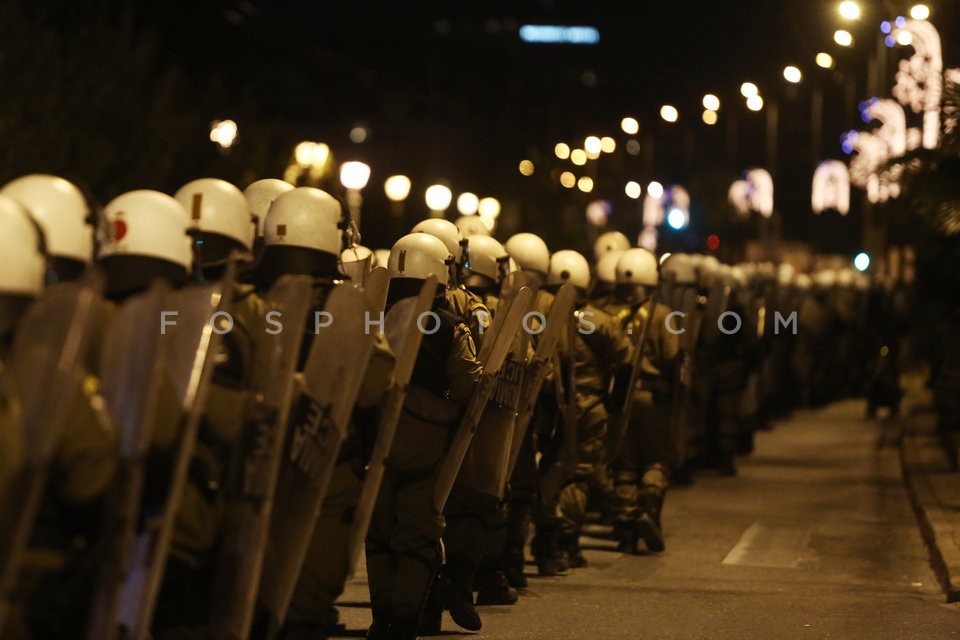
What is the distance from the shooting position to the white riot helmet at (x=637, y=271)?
45.2 feet

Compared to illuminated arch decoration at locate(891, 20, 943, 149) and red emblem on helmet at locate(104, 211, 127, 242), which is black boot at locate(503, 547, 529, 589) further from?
illuminated arch decoration at locate(891, 20, 943, 149)

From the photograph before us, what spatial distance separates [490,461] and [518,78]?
6047 centimetres

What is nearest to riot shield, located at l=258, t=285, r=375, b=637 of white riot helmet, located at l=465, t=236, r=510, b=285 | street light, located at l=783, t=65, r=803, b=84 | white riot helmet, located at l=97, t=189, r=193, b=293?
white riot helmet, located at l=97, t=189, r=193, b=293

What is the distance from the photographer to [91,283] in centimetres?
438

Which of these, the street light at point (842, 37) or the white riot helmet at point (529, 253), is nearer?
the white riot helmet at point (529, 253)

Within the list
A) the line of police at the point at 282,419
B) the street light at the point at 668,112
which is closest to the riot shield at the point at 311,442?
the line of police at the point at 282,419

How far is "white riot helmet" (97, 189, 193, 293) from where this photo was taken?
5.85m

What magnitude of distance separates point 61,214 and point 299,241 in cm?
153

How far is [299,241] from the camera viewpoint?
7.19 meters

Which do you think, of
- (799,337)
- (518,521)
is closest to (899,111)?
(799,337)

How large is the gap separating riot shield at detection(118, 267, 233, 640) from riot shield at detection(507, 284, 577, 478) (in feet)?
15.4

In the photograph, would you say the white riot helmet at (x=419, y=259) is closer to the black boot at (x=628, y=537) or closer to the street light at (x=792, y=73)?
the black boot at (x=628, y=537)

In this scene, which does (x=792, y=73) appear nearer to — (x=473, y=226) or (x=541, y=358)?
(x=473, y=226)

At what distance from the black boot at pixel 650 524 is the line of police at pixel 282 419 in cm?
2
